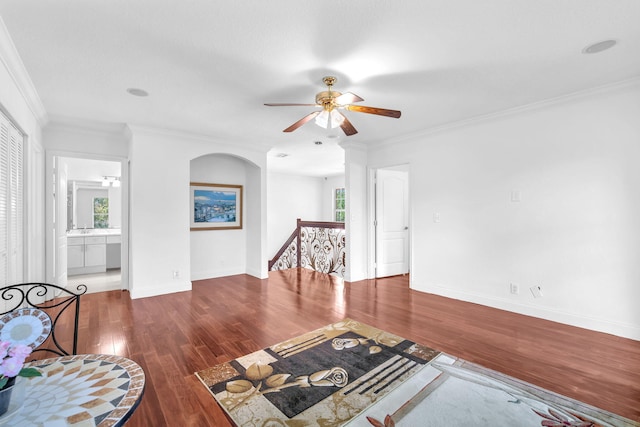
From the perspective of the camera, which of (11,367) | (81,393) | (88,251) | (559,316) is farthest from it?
(88,251)

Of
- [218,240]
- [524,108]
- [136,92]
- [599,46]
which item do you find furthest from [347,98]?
[218,240]

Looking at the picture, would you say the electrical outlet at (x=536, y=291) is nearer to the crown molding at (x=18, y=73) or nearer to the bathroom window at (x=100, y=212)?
the crown molding at (x=18, y=73)

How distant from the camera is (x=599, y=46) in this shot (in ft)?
7.87

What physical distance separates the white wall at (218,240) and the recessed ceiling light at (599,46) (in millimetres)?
5138

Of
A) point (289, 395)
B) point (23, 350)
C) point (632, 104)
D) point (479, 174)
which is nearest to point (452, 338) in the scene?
point (289, 395)

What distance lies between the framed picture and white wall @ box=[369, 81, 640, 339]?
3.58 meters

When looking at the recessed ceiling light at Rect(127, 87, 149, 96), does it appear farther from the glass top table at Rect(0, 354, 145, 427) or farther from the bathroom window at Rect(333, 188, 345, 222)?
the bathroom window at Rect(333, 188, 345, 222)

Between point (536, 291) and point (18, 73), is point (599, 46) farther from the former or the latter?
point (18, 73)

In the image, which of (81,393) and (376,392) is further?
(376,392)

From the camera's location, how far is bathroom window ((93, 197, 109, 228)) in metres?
7.31

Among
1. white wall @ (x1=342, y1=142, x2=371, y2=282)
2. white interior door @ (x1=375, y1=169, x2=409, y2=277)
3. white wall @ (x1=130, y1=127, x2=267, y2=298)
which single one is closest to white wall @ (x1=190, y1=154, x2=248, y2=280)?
white wall @ (x1=130, y1=127, x2=267, y2=298)

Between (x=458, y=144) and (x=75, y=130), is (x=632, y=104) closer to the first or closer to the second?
(x=458, y=144)

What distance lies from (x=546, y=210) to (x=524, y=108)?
48.8 inches

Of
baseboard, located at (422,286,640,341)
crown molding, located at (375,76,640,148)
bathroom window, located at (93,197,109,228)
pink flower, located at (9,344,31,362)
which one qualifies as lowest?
baseboard, located at (422,286,640,341)
